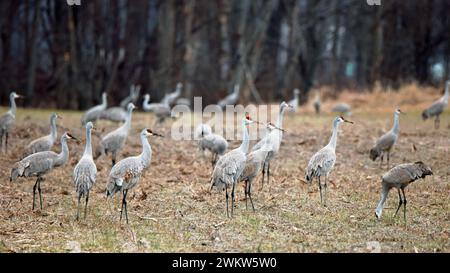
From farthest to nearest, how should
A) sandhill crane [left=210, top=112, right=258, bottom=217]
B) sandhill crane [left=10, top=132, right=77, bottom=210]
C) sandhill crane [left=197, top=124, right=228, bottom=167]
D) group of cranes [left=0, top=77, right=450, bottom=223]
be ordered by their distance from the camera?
sandhill crane [left=197, top=124, right=228, bottom=167], sandhill crane [left=10, top=132, right=77, bottom=210], sandhill crane [left=210, top=112, right=258, bottom=217], group of cranes [left=0, top=77, right=450, bottom=223]

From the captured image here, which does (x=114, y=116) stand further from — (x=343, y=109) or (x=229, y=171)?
(x=229, y=171)

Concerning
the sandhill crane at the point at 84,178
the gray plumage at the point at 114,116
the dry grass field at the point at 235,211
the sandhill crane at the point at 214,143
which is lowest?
the dry grass field at the point at 235,211

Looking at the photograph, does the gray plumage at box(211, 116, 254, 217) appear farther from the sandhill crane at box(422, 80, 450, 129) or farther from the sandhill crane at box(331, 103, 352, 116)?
the sandhill crane at box(331, 103, 352, 116)

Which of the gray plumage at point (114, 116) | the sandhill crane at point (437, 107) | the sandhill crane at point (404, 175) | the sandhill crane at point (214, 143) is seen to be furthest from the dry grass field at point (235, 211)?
the gray plumage at point (114, 116)

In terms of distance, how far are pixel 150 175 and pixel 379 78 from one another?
20.2m

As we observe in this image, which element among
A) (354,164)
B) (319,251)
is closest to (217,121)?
(354,164)

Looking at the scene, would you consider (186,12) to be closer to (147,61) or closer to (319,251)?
(147,61)

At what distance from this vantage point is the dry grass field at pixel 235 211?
8656mm

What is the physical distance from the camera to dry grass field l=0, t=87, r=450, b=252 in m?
8.66

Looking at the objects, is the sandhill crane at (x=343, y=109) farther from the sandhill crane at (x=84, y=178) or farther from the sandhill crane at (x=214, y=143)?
the sandhill crane at (x=84, y=178)

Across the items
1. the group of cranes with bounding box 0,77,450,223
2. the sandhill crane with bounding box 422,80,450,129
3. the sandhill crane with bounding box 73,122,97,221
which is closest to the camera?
the sandhill crane with bounding box 73,122,97,221

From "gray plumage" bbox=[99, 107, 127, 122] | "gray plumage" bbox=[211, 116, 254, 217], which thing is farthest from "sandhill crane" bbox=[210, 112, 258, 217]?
"gray plumage" bbox=[99, 107, 127, 122]

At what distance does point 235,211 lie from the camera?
1058 centimetres
